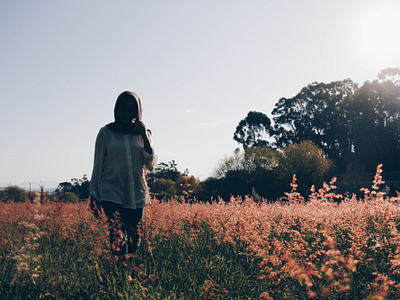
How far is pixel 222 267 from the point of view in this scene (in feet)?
10.1

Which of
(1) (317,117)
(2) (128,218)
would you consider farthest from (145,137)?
(1) (317,117)

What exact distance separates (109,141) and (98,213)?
0.79 meters

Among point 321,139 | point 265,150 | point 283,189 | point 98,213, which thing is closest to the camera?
point 98,213

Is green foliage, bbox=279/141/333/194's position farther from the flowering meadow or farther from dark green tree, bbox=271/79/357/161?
the flowering meadow

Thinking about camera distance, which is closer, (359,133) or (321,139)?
(359,133)

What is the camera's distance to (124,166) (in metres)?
3.69

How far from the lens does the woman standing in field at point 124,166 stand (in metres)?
3.55

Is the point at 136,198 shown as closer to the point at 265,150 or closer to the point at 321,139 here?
the point at 265,150

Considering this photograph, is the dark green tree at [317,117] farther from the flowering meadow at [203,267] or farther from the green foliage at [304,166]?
the flowering meadow at [203,267]

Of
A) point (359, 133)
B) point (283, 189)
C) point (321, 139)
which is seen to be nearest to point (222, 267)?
point (283, 189)

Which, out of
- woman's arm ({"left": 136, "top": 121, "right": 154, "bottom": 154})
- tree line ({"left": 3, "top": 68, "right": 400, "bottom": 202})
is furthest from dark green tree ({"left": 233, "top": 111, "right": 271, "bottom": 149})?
woman's arm ({"left": 136, "top": 121, "right": 154, "bottom": 154})

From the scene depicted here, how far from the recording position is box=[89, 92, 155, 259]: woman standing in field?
11.7 ft

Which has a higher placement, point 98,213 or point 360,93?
point 360,93

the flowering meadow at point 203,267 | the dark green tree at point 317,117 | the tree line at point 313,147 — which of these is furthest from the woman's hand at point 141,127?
the dark green tree at point 317,117
